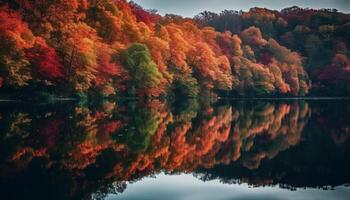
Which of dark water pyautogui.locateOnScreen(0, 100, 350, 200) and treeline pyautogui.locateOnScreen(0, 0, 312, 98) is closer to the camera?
dark water pyautogui.locateOnScreen(0, 100, 350, 200)

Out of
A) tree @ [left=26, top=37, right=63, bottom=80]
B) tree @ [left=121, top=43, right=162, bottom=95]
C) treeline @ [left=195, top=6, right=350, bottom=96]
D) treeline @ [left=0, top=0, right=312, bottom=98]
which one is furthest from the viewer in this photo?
treeline @ [left=195, top=6, right=350, bottom=96]

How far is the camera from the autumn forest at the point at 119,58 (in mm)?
40469

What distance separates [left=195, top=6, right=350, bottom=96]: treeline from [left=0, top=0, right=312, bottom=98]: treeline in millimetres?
33995

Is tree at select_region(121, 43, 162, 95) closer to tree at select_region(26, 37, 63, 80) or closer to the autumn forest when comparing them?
the autumn forest

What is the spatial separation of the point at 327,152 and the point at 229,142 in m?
3.78

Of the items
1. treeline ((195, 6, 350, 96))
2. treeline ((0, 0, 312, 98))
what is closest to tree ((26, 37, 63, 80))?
treeline ((0, 0, 312, 98))

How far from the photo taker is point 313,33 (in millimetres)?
115062

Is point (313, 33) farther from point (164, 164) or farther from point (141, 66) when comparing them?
point (164, 164)

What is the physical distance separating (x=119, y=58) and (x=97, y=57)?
14.7 ft

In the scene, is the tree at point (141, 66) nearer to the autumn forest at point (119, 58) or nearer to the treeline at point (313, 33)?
the autumn forest at point (119, 58)

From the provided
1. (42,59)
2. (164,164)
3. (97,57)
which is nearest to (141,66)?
(97,57)

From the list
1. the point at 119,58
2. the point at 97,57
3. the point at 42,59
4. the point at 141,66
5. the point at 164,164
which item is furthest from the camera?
the point at 119,58

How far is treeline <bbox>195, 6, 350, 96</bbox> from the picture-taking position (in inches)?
3986

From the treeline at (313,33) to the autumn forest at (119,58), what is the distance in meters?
3.16
